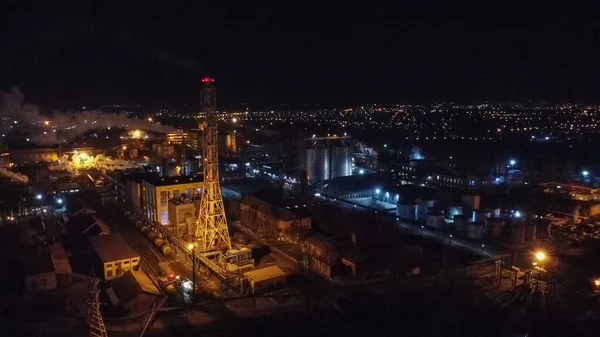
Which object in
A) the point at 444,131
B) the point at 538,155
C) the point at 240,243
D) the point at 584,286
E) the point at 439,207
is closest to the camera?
the point at 584,286

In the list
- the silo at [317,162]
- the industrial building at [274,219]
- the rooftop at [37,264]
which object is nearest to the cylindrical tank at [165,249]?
the rooftop at [37,264]

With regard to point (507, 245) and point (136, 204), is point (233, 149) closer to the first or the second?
point (136, 204)

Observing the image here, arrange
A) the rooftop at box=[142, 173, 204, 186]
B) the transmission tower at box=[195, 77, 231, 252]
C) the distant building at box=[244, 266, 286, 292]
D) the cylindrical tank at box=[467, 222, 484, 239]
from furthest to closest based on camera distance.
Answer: the rooftop at box=[142, 173, 204, 186], the cylindrical tank at box=[467, 222, 484, 239], the transmission tower at box=[195, 77, 231, 252], the distant building at box=[244, 266, 286, 292]

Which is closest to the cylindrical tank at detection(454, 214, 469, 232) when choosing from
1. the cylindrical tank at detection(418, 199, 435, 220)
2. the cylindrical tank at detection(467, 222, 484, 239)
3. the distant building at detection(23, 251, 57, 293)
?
the cylindrical tank at detection(467, 222, 484, 239)

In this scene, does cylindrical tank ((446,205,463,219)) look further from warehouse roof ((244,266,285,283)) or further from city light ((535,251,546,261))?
warehouse roof ((244,266,285,283))

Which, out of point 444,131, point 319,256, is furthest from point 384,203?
point 444,131

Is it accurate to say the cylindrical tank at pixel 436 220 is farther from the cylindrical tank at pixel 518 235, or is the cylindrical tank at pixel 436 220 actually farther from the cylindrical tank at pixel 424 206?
the cylindrical tank at pixel 518 235
